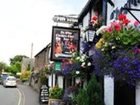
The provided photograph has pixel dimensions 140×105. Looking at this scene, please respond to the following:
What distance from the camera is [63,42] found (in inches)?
713

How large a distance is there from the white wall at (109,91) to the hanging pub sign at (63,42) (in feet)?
10.9

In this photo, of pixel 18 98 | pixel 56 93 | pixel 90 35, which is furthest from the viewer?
pixel 18 98

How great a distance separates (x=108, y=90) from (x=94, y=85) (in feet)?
4.21

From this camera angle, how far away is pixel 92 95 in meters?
13.7

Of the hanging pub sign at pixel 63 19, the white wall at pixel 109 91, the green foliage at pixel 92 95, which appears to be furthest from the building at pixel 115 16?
the hanging pub sign at pixel 63 19

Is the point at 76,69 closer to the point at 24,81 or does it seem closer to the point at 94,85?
the point at 94,85

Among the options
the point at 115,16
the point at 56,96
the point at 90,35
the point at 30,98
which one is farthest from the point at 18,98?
the point at 115,16

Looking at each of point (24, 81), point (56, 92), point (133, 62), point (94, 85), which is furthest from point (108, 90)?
point (24, 81)

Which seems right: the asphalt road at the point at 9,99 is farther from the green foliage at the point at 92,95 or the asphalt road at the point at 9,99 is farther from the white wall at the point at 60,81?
the green foliage at the point at 92,95

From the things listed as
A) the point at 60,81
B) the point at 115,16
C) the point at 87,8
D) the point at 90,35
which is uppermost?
the point at 87,8

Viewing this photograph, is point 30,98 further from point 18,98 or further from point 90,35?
point 90,35

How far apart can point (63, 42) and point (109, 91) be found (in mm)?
4138

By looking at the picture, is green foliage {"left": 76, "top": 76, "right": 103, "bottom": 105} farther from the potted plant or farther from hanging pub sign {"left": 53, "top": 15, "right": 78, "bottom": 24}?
hanging pub sign {"left": 53, "top": 15, "right": 78, "bottom": 24}

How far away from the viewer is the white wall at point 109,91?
47.5 feet
